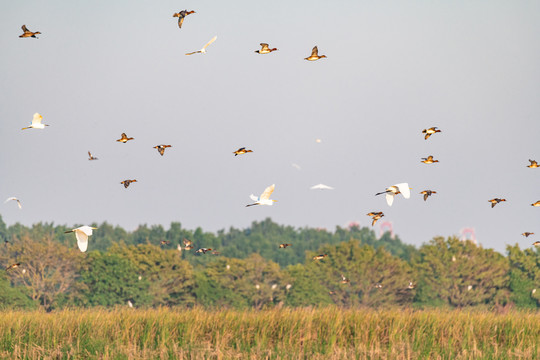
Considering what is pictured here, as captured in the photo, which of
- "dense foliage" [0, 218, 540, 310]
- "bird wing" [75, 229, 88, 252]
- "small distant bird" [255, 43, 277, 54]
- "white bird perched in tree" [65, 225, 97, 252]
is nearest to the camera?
"white bird perched in tree" [65, 225, 97, 252]

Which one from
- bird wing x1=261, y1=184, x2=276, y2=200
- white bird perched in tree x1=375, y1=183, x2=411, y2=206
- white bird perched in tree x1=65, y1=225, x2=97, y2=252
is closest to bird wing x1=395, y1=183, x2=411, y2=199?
white bird perched in tree x1=375, y1=183, x2=411, y2=206

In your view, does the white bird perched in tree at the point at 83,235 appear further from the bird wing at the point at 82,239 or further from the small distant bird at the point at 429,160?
the small distant bird at the point at 429,160

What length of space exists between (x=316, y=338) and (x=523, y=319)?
7.67 m

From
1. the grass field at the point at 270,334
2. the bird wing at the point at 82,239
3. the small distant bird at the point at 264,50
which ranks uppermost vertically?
the small distant bird at the point at 264,50

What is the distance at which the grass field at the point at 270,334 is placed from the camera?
75.2 feet

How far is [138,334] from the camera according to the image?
25.1 m

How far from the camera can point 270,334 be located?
1008 inches

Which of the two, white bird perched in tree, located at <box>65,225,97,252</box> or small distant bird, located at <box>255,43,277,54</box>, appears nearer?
white bird perched in tree, located at <box>65,225,97,252</box>

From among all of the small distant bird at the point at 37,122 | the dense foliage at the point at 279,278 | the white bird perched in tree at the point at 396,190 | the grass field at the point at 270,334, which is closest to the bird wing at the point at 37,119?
the small distant bird at the point at 37,122

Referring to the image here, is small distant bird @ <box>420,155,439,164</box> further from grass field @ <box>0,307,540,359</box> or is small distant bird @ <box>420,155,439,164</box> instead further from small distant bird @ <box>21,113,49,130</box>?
small distant bird @ <box>21,113,49,130</box>

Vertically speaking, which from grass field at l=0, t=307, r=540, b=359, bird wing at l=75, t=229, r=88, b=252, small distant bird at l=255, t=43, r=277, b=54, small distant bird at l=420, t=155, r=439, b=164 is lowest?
grass field at l=0, t=307, r=540, b=359

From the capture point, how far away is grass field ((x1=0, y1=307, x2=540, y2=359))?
2292cm

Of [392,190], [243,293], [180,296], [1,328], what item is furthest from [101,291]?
[392,190]

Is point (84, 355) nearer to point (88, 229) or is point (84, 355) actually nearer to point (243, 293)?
point (88, 229)
